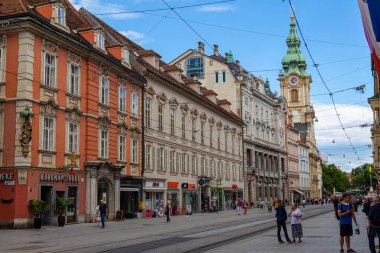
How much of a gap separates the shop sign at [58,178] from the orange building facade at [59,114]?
0.05 meters

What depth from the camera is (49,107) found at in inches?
1125

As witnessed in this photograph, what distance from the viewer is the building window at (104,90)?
113 feet

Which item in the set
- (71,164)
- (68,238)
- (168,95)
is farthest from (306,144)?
(68,238)

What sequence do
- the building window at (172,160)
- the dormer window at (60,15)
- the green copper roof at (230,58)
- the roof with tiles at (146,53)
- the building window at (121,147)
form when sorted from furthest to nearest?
1. the green copper roof at (230,58)
2. the building window at (172,160)
3. the roof with tiles at (146,53)
4. the building window at (121,147)
5. the dormer window at (60,15)

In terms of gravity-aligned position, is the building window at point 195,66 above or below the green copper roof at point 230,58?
below

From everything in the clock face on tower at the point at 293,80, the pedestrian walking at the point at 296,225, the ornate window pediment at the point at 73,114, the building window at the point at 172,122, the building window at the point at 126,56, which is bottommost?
the pedestrian walking at the point at 296,225

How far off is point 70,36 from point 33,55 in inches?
135

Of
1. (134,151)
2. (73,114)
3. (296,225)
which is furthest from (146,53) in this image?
(296,225)

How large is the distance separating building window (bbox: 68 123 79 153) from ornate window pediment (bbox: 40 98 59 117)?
1.91 m

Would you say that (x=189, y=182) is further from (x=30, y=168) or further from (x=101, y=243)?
(x=101, y=243)

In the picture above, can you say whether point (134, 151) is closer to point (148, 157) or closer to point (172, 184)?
point (148, 157)

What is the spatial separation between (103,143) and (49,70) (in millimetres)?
7271

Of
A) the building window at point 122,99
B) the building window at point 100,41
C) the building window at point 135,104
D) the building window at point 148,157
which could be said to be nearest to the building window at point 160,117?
the building window at point 148,157

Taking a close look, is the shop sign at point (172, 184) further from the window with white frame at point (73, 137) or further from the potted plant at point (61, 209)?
the potted plant at point (61, 209)
